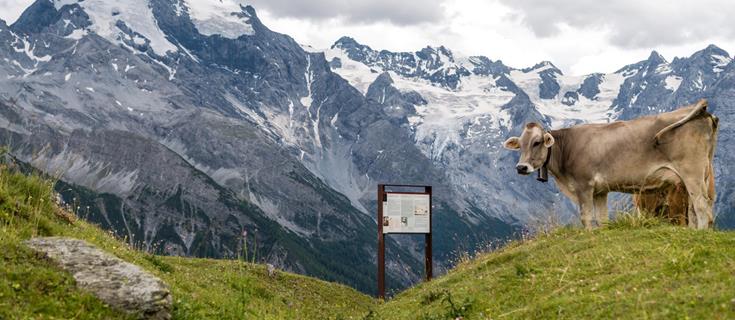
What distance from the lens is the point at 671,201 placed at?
18.6 metres

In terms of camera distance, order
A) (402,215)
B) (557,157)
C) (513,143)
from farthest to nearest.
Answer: (402,215) → (513,143) → (557,157)

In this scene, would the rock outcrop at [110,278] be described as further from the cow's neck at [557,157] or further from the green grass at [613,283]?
the cow's neck at [557,157]

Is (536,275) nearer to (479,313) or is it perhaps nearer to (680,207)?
(479,313)

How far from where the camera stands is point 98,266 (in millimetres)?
11375

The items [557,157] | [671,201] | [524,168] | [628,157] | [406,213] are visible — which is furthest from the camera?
[406,213]

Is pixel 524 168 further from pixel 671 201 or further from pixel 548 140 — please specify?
pixel 671 201

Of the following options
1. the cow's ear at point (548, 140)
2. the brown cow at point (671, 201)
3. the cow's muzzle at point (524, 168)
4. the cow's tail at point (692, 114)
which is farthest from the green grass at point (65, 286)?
the cow's tail at point (692, 114)

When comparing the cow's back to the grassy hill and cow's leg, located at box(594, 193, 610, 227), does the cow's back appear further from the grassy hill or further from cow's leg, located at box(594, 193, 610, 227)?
the grassy hill

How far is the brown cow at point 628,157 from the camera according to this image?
16.9 metres

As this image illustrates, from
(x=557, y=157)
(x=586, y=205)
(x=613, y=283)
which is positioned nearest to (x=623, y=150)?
(x=586, y=205)

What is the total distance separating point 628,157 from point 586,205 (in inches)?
71.6

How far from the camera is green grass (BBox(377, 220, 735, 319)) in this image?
9.28 metres

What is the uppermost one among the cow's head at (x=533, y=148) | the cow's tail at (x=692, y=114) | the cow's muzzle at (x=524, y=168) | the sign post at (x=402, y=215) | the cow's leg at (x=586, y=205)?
the cow's tail at (x=692, y=114)

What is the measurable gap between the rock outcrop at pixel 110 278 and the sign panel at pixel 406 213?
1406 centimetres
